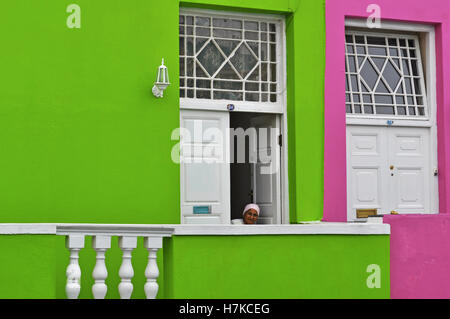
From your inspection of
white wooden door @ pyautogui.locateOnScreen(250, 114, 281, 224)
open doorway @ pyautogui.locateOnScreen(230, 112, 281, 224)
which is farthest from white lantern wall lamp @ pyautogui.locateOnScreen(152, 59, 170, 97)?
white wooden door @ pyautogui.locateOnScreen(250, 114, 281, 224)

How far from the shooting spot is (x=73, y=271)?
16.8 feet

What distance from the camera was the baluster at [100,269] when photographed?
5.20 metres

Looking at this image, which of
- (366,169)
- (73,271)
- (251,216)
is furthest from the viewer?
(366,169)

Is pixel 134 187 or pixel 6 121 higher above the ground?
pixel 6 121

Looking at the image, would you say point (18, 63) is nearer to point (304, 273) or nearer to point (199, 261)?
point (199, 261)

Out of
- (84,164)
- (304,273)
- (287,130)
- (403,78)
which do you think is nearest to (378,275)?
(304,273)

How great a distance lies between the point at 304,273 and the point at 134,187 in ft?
7.72

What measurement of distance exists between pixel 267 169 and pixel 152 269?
131 inches

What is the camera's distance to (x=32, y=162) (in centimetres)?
708

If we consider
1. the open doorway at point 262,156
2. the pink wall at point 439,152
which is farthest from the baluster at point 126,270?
the open doorway at point 262,156

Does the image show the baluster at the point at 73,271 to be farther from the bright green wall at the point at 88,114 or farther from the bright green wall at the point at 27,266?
the bright green wall at the point at 88,114

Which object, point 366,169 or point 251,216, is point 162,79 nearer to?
point 251,216

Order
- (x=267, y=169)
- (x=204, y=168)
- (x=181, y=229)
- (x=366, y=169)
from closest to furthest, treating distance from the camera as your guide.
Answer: (x=181, y=229)
(x=204, y=168)
(x=267, y=169)
(x=366, y=169)

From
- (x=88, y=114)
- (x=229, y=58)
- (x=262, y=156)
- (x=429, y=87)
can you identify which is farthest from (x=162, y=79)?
(x=429, y=87)
